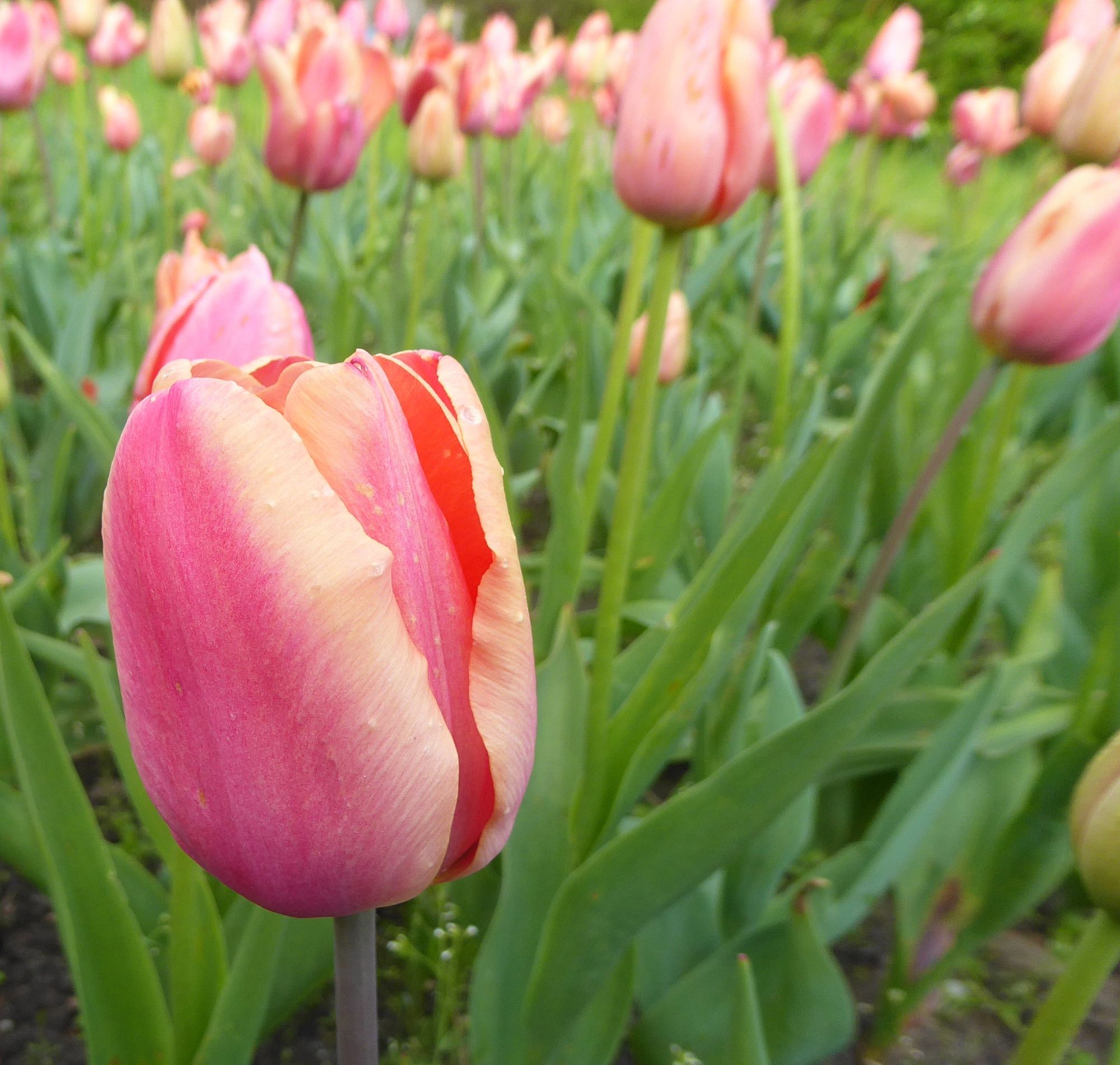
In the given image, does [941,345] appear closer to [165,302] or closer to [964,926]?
[964,926]

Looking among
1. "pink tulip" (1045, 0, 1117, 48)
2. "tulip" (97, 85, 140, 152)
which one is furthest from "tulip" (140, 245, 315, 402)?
"tulip" (97, 85, 140, 152)

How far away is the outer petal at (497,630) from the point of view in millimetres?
318

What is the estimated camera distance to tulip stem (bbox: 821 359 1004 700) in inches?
31.6

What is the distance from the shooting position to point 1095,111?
92cm

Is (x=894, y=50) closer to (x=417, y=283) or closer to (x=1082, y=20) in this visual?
(x=1082, y=20)

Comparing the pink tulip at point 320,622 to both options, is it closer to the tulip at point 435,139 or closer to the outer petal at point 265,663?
A: the outer petal at point 265,663

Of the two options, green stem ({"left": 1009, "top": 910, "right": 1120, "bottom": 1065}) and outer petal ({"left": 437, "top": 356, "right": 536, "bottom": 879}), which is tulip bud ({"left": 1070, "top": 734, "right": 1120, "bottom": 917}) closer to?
green stem ({"left": 1009, "top": 910, "right": 1120, "bottom": 1065})

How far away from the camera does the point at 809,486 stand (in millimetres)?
666

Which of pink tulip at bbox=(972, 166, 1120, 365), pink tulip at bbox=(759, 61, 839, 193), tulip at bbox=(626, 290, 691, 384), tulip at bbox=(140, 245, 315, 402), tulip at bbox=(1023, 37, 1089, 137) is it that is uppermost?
tulip at bbox=(1023, 37, 1089, 137)

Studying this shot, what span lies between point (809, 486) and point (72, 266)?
6.96 feet

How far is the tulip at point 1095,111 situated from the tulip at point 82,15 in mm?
2178

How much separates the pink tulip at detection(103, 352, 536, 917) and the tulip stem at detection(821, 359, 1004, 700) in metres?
0.58

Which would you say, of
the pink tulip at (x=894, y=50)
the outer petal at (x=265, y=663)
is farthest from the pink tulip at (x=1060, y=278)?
the pink tulip at (x=894, y=50)

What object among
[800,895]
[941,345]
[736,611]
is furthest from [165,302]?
[941,345]
